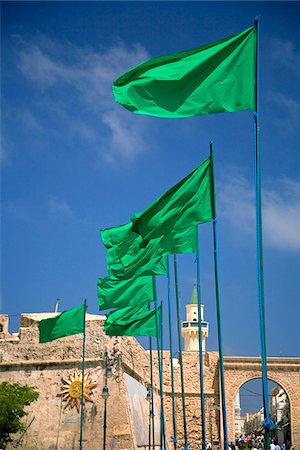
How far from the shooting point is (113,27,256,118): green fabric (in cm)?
795

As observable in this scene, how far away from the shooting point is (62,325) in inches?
804

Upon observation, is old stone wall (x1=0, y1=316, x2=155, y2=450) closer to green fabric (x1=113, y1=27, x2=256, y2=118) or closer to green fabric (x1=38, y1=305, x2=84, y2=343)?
green fabric (x1=38, y1=305, x2=84, y2=343)

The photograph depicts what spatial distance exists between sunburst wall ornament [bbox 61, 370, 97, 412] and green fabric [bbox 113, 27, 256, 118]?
20045mm

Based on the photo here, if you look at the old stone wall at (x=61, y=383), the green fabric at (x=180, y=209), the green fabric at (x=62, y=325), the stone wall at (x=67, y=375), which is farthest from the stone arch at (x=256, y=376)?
the green fabric at (x=180, y=209)

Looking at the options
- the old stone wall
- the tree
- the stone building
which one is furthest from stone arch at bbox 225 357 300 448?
the tree

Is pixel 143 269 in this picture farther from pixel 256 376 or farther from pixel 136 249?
pixel 256 376

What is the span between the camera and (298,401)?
110 feet

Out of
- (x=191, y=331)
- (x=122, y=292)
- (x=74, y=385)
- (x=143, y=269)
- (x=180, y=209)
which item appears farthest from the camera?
(x=191, y=331)

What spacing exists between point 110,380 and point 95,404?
4.29 ft

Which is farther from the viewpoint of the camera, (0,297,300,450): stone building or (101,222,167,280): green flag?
(0,297,300,450): stone building

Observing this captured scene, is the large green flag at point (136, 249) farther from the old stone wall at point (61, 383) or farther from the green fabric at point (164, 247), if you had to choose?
the old stone wall at point (61, 383)

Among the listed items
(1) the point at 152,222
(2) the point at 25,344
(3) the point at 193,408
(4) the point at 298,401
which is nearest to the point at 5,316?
(2) the point at 25,344

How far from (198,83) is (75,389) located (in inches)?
813

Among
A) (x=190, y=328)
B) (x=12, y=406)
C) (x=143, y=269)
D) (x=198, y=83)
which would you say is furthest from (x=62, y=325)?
(x=190, y=328)
